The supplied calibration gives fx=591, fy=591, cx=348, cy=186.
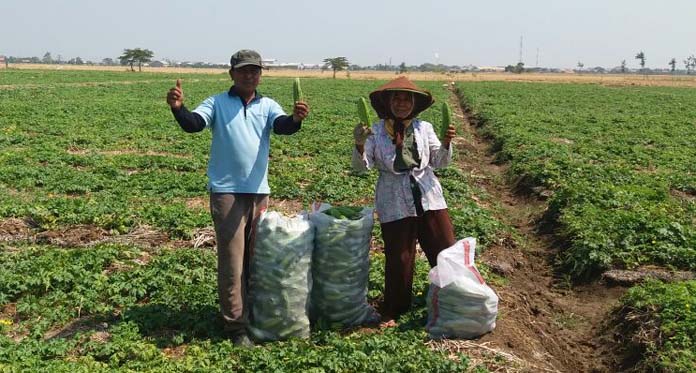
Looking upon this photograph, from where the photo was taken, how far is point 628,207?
8953mm

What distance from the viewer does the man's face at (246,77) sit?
473 centimetres

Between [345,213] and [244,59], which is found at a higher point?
[244,59]

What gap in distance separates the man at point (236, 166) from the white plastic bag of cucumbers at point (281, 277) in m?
0.13

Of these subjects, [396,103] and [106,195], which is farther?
[106,195]

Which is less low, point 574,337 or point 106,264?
point 106,264

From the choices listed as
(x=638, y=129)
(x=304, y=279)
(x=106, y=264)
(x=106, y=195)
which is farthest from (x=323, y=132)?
(x=304, y=279)

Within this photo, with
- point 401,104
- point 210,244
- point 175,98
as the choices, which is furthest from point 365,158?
point 210,244

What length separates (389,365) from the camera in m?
4.42

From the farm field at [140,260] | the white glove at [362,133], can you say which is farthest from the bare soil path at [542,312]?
the white glove at [362,133]

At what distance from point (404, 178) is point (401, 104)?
2.13ft

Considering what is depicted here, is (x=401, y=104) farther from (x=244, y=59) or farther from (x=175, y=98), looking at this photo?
(x=175, y=98)

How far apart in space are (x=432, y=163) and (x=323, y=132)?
13.4 metres

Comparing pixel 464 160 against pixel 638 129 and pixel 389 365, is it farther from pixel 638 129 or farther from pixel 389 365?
pixel 389 365

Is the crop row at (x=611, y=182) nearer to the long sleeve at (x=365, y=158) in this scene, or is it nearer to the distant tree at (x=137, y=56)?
the long sleeve at (x=365, y=158)
